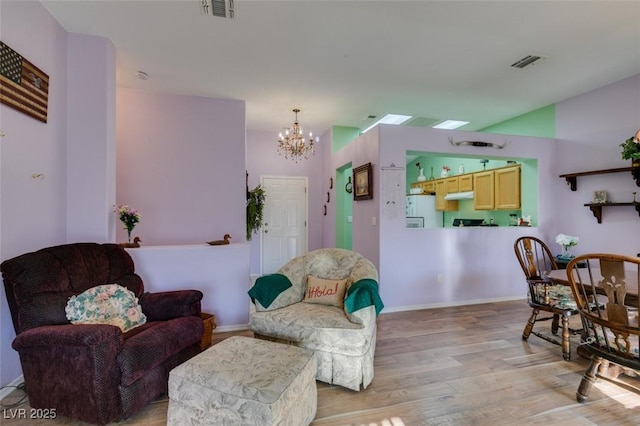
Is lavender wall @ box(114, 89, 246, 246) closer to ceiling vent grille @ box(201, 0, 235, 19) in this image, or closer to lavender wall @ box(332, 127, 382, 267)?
lavender wall @ box(332, 127, 382, 267)

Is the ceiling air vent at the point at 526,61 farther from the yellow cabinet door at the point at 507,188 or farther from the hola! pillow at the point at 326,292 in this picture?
Result: the hola! pillow at the point at 326,292

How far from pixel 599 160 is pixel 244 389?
4866 millimetres

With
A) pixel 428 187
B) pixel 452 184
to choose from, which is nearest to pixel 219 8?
pixel 452 184

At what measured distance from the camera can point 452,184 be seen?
226 inches

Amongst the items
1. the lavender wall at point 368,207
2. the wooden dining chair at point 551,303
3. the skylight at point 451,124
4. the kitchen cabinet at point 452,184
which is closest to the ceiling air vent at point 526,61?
the lavender wall at point 368,207

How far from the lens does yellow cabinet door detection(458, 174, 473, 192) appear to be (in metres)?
5.30

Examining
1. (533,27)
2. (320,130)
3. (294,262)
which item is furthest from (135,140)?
(533,27)

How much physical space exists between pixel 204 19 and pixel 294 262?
2.21 meters

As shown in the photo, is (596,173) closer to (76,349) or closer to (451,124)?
(451,124)

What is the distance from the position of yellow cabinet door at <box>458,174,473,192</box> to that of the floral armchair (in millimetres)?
3501

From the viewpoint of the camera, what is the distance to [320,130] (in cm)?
602

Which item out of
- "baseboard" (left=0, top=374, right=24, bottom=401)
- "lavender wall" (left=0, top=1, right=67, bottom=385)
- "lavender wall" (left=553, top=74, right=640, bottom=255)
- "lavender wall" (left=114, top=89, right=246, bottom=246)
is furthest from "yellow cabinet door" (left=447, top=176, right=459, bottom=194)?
"baseboard" (left=0, top=374, right=24, bottom=401)
